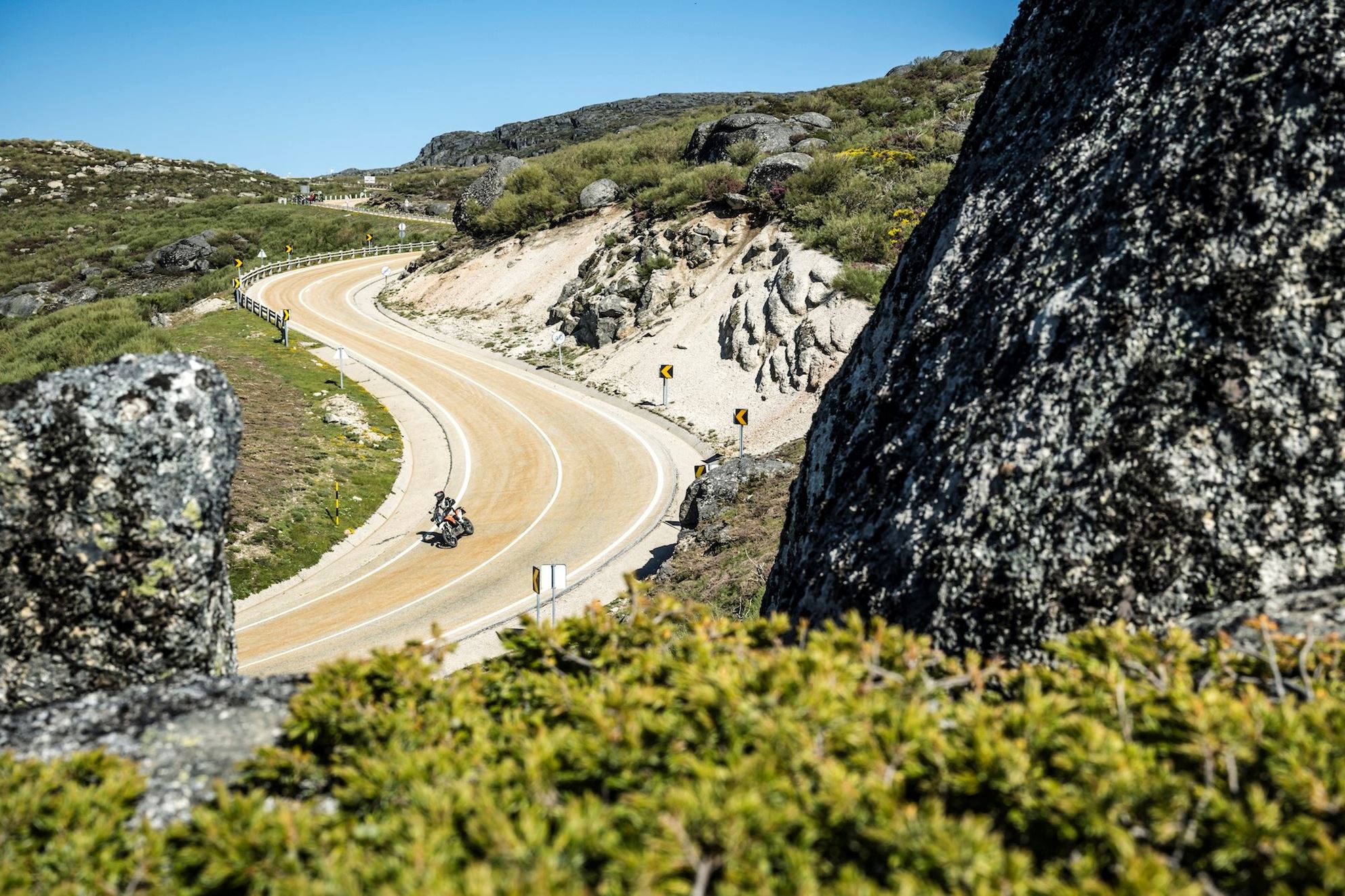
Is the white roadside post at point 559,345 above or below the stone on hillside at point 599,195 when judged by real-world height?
below

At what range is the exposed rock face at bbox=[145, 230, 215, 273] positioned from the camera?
230 feet

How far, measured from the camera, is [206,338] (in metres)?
45.5

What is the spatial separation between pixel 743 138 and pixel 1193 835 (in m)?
56.0

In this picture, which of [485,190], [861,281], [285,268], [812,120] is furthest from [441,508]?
[285,268]

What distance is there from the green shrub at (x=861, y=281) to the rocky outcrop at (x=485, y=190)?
3693 centimetres

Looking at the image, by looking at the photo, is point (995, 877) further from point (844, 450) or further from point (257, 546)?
point (257, 546)

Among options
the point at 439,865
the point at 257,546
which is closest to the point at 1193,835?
the point at 439,865

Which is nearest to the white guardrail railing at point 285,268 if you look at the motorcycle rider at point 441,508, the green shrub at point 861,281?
the motorcycle rider at point 441,508

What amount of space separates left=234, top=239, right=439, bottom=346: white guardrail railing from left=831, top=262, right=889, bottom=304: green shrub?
29.0m

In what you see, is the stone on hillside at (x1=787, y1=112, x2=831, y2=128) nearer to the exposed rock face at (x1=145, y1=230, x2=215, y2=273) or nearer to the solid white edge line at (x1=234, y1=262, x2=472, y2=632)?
the solid white edge line at (x1=234, y1=262, x2=472, y2=632)

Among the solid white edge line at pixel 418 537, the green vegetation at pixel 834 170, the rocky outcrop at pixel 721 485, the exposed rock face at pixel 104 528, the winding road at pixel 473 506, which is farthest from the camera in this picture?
the green vegetation at pixel 834 170

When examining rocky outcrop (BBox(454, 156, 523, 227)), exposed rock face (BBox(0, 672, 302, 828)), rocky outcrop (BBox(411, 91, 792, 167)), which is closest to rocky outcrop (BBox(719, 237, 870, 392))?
exposed rock face (BBox(0, 672, 302, 828))

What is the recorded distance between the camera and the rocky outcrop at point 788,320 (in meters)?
34.0

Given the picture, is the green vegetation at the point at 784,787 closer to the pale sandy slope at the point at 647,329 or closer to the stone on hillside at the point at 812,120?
the pale sandy slope at the point at 647,329
